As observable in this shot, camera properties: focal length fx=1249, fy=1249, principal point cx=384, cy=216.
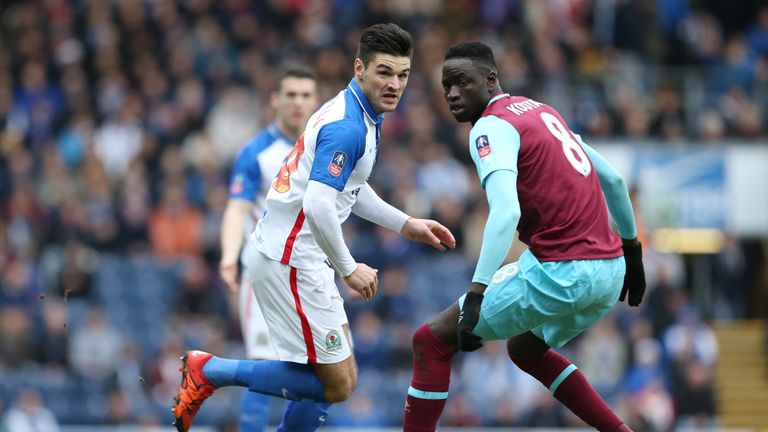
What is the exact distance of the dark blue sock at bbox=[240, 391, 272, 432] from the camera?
8.62 metres

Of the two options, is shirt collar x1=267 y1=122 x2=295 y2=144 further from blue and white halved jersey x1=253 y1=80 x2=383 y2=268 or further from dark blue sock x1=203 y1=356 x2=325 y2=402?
dark blue sock x1=203 y1=356 x2=325 y2=402

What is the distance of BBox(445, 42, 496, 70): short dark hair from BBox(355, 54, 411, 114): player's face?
289 mm

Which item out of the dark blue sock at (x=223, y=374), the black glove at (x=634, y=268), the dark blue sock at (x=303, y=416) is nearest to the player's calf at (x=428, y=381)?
the dark blue sock at (x=303, y=416)

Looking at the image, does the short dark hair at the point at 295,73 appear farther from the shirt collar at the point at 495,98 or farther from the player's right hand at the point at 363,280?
the player's right hand at the point at 363,280

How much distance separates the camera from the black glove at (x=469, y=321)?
6.73 m

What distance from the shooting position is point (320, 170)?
6824 millimetres

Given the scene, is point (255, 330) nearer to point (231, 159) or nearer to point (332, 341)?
point (332, 341)

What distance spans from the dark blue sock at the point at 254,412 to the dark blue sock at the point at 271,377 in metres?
1.11

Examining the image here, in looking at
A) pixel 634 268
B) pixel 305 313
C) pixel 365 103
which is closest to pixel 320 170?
pixel 365 103

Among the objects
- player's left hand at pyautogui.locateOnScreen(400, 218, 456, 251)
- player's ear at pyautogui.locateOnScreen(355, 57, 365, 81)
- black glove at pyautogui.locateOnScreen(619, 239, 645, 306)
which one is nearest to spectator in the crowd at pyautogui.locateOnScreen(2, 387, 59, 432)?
player's left hand at pyautogui.locateOnScreen(400, 218, 456, 251)

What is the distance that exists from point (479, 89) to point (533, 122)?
0.37 m

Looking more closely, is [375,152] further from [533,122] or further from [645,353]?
[645,353]

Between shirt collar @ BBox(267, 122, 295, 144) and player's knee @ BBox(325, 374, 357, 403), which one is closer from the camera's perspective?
player's knee @ BBox(325, 374, 357, 403)

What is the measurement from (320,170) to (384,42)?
868mm
